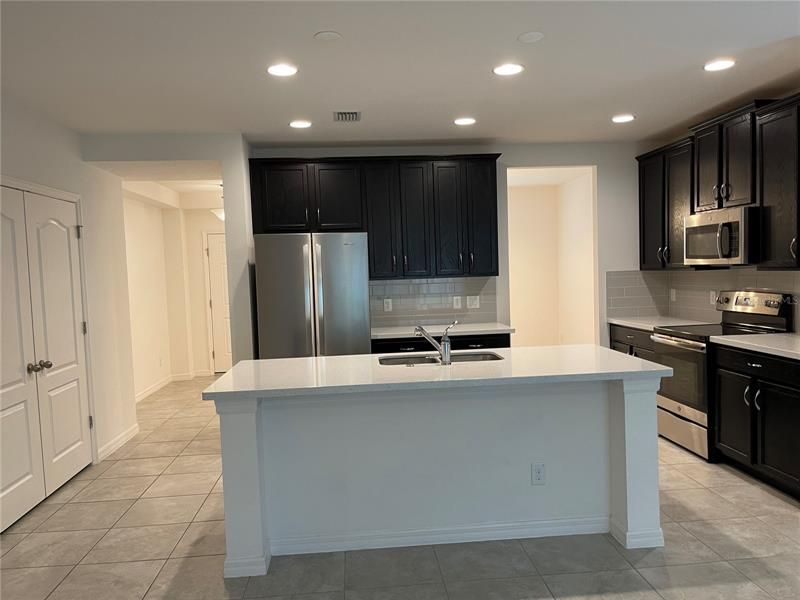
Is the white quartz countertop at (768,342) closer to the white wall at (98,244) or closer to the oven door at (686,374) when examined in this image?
the oven door at (686,374)

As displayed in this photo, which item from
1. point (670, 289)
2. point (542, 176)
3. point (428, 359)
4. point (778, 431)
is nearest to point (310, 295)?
point (428, 359)

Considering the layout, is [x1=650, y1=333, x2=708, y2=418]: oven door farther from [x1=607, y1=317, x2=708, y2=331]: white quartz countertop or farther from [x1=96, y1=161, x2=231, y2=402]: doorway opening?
[x1=96, y1=161, x2=231, y2=402]: doorway opening

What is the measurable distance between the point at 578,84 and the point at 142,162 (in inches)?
131

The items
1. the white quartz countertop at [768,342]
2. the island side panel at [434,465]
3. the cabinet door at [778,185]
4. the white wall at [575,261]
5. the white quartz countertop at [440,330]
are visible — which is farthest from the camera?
the white wall at [575,261]

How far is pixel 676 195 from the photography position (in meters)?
4.61

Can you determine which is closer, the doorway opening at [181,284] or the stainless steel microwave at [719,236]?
the stainless steel microwave at [719,236]

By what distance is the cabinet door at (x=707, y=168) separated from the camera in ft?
13.2

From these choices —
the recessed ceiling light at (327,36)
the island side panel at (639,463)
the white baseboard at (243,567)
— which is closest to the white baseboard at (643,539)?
the island side panel at (639,463)

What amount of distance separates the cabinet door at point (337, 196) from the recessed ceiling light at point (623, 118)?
210cm

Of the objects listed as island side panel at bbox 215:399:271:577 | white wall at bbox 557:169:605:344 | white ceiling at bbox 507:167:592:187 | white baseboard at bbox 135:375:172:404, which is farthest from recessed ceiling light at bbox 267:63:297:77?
white baseboard at bbox 135:375:172:404

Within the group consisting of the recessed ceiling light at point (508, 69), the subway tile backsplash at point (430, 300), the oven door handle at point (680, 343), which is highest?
the recessed ceiling light at point (508, 69)

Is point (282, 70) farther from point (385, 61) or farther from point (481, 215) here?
point (481, 215)

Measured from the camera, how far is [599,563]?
2.60 metres

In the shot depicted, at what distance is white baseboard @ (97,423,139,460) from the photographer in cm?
445
